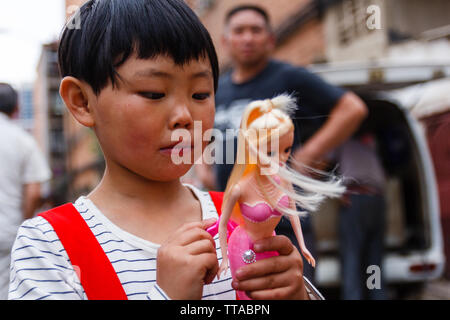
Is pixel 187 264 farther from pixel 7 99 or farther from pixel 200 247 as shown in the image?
pixel 7 99

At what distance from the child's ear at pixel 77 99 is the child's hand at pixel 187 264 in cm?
27

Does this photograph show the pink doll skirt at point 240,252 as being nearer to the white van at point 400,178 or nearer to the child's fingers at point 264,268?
the child's fingers at point 264,268

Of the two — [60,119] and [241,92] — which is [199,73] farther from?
[241,92]

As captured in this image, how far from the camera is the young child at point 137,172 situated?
64 centimetres

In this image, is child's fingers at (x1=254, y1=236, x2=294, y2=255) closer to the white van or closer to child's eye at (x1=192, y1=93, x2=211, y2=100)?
child's eye at (x1=192, y1=93, x2=211, y2=100)

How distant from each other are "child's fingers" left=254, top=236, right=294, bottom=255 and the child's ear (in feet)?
1.18

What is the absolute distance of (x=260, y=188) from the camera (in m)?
0.61

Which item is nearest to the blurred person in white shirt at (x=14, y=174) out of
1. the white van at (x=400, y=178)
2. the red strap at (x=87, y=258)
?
the red strap at (x=87, y=258)

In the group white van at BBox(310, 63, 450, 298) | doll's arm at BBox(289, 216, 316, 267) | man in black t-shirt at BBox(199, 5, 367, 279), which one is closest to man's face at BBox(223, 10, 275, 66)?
man in black t-shirt at BBox(199, 5, 367, 279)

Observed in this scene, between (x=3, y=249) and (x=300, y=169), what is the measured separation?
47.7 inches

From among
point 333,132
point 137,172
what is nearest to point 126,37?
point 137,172

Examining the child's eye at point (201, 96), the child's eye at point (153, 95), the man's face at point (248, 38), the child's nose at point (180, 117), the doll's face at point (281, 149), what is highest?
the man's face at point (248, 38)

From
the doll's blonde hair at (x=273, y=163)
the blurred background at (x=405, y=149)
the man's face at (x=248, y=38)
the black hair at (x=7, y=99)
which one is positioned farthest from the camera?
the blurred background at (x=405, y=149)

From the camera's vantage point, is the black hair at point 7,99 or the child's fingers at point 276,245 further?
the black hair at point 7,99
